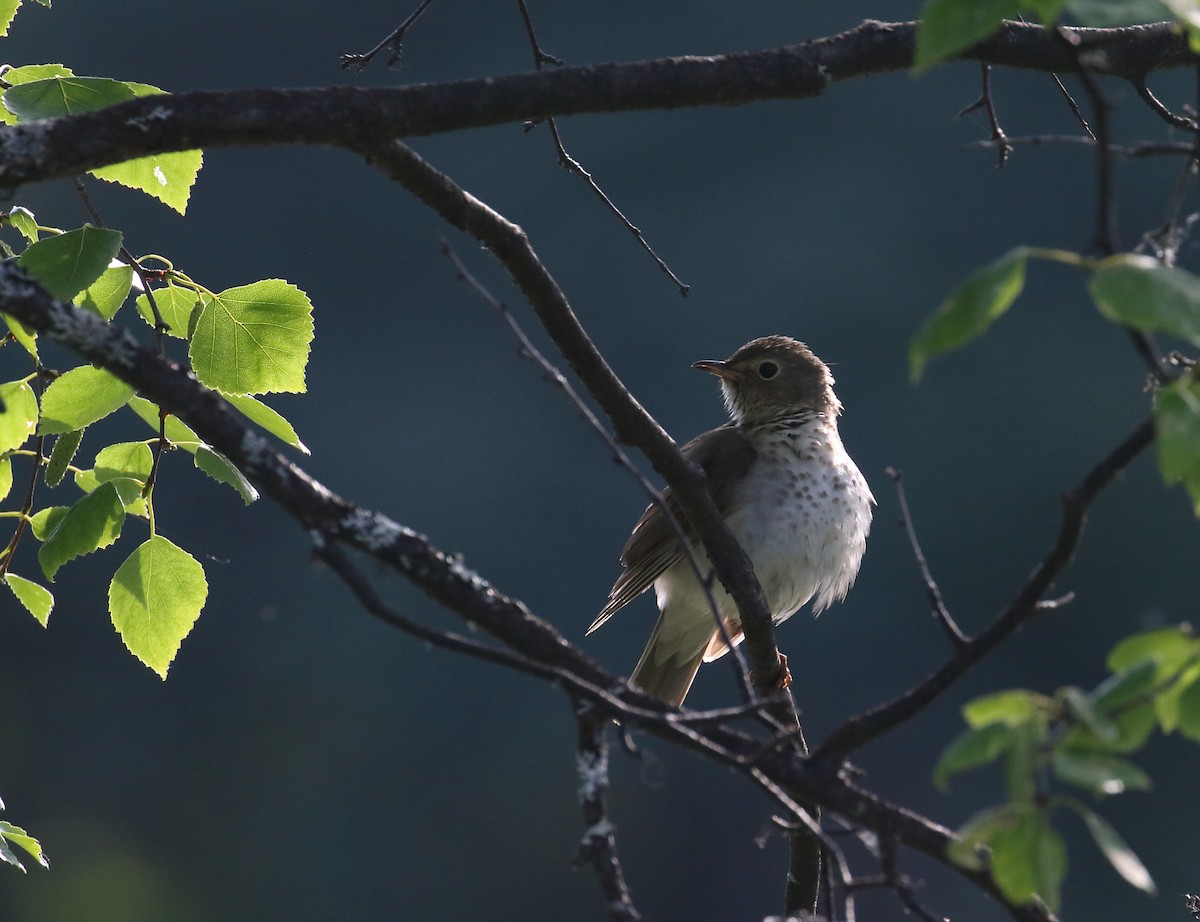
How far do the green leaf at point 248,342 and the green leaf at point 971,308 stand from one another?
4.22 ft

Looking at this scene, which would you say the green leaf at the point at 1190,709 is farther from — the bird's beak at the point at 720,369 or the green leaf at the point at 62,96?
the bird's beak at the point at 720,369

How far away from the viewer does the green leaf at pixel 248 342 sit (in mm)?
2324

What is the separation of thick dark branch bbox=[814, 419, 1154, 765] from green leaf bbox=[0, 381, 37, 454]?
1318mm

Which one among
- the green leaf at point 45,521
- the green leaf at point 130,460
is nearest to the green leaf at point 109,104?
the green leaf at point 130,460

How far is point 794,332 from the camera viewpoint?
2177cm

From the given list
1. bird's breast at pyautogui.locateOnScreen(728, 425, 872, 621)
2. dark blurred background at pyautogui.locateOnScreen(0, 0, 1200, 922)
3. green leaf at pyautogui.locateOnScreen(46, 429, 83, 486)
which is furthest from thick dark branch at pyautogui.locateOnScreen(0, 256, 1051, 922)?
dark blurred background at pyautogui.locateOnScreen(0, 0, 1200, 922)

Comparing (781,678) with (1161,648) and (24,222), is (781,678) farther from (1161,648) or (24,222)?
(1161,648)

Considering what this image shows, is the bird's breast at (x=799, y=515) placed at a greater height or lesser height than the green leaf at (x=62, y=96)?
lesser

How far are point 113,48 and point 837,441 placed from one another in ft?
82.8

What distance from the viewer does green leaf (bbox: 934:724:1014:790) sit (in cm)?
127

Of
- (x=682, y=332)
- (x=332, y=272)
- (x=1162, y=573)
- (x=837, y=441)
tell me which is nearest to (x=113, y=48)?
(x=332, y=272)

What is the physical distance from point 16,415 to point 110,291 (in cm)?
24

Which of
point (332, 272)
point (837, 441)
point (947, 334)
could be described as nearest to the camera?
point (947, 334)

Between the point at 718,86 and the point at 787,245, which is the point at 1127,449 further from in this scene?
the point at 787,245
